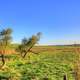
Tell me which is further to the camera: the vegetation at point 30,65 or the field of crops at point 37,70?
the vegetation at point 30,65

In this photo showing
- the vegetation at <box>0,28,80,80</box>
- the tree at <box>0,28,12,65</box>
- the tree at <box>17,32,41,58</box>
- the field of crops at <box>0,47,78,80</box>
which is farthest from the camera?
the tree at <box>17,32,41,58</box>

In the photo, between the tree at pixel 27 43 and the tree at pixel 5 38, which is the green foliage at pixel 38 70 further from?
the tree at pixel 27 43

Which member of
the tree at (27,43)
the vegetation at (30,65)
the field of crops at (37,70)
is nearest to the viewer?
the field of crops at (37,70)

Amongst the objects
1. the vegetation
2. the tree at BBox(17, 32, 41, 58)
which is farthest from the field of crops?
the tree at BBox(17, 32, 41, 58)

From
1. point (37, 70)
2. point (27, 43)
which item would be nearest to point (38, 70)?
point (37, 70)

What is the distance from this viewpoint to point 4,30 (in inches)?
1223

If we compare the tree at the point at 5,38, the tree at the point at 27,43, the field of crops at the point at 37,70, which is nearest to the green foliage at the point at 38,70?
the field of crops at the point at 37,70

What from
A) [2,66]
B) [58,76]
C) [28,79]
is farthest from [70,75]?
[2,66]

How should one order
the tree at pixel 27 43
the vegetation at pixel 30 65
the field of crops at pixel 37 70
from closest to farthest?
1. the field of crops at pixel 37 70
2. the vegetation at pixel 30 65
3. the tree at pixel 27 43

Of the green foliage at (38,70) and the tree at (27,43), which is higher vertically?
the tree at (27,43)

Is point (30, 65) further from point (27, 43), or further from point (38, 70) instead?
point (27, 43)

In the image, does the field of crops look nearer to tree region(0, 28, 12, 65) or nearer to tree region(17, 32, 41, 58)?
tree region(0, 28, 12, 65)

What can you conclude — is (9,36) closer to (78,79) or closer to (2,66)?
(2,66)

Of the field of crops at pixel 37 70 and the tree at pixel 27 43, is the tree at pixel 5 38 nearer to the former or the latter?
the field of crops at pixel 37 70
